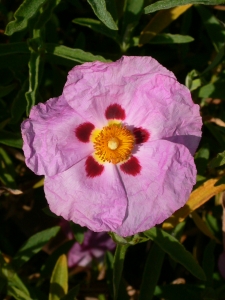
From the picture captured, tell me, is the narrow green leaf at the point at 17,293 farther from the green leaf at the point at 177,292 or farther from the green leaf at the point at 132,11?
the green leaf at the point at 132,11

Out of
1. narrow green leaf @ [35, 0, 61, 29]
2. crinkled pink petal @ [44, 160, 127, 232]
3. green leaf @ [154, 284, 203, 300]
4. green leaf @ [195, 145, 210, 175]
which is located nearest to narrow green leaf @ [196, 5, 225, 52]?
green leaf @ [195, 145, 210, 175]


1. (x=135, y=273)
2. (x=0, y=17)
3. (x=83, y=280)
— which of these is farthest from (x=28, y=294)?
(x=0, y=17)

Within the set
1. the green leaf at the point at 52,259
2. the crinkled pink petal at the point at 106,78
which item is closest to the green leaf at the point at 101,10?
the crinkled pink petal at the point at 106,78

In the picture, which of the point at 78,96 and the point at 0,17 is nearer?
the point at 78,96

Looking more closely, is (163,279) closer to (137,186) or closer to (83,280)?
(83,280)

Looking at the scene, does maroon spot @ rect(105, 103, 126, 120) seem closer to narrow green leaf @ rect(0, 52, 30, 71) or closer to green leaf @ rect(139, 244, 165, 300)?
narrow green leaf @ rect(0, 52, 30, 71)

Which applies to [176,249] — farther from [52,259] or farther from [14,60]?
[14,60]
